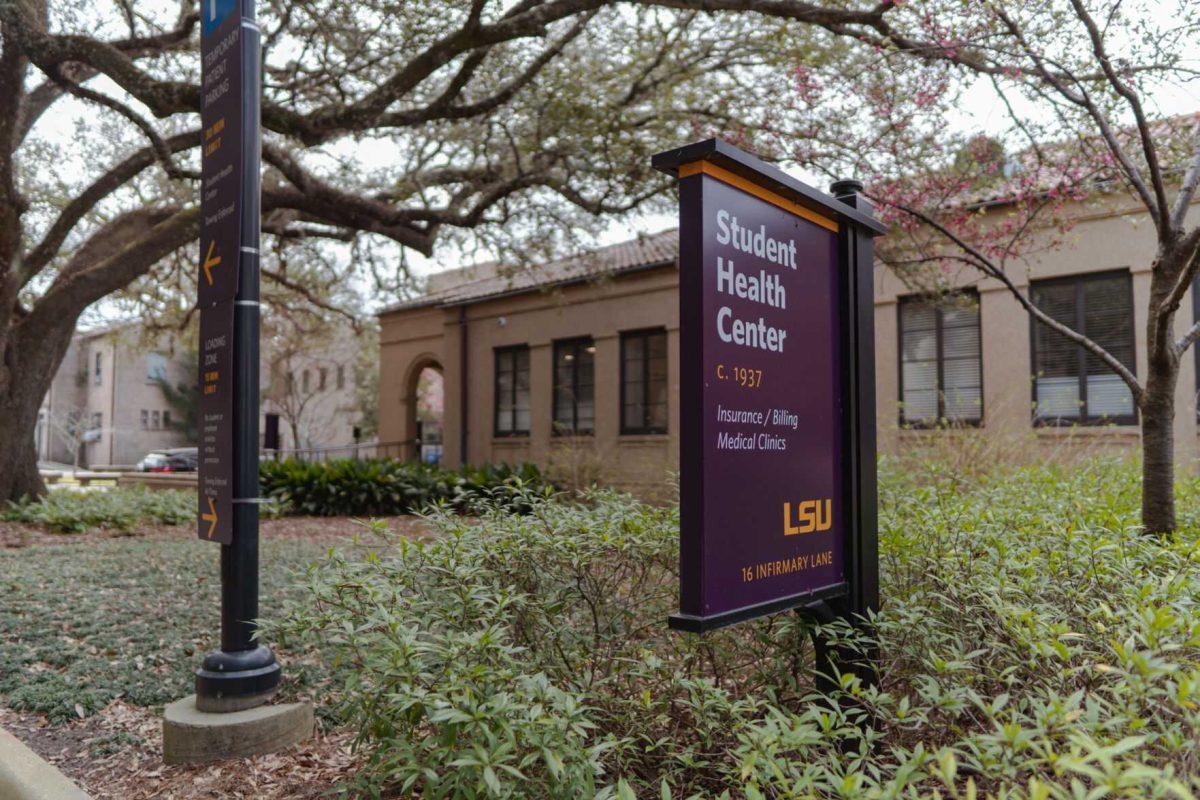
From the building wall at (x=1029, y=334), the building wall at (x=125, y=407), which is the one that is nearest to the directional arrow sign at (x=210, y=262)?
the building wall at (x=1029, y=334)

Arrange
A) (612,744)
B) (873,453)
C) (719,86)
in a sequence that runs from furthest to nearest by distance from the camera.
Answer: (719,86) → (873,453) → (612,744)

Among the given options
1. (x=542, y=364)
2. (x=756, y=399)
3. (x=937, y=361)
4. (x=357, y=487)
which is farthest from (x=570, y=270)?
(x=756, y=399)

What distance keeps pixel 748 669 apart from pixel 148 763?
2760 mm

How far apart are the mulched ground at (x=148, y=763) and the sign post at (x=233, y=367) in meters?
0.33

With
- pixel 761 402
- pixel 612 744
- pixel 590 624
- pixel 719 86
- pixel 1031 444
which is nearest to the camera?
pixel 612 744

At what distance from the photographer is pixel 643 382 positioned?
731 inches

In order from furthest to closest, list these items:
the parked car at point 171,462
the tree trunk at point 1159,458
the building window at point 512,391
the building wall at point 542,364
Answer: the parked car at point 171,462 < the building window at point 512,391 < the building wall at point 542,364 < the tree trunk at point 1159,458

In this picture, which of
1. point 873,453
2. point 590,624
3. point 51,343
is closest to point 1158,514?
point 873,453

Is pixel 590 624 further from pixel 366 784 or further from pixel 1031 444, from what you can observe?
pixel 1031 444

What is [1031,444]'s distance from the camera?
1038 cm

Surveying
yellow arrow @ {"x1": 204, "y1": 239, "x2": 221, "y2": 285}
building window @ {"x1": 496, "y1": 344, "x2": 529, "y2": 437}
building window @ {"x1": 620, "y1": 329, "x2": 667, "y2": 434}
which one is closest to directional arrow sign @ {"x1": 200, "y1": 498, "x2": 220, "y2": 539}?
Answer: yellow arrow @ {"x1": 204, "y1": 239, "x2": 221, "y2": 285}

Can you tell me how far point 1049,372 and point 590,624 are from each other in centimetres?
1201

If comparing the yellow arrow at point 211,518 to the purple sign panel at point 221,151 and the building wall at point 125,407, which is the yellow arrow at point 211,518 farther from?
the building wall at point 125,407

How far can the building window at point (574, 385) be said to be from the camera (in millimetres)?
19719
